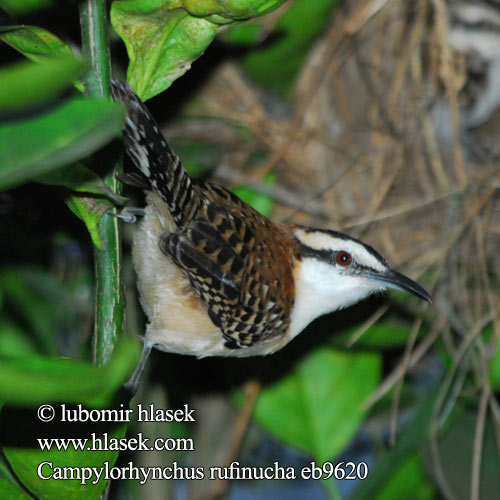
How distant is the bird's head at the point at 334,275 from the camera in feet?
5.05

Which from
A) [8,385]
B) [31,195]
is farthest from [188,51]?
[31,195]

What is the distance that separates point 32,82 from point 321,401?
138 cm

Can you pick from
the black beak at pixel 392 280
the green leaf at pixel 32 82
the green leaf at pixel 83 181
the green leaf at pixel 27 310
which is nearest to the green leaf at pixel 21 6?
the green leaf at pixel 83 181

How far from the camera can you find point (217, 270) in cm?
126

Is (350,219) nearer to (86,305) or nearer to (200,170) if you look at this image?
(200,170)

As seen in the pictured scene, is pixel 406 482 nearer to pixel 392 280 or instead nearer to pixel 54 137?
pixel 392 280

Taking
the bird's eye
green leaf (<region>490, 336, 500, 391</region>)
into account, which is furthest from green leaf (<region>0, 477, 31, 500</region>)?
green leaf (<region>490, 336, 500, 391</region>)

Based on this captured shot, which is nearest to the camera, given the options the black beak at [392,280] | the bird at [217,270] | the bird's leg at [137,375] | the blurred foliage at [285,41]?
the bird at [217,270]

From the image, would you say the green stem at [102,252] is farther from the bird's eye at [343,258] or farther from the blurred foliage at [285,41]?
the blurred foliage at [285,41]

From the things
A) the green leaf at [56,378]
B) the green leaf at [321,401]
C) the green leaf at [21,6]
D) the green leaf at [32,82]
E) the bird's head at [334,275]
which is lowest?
the green leaf at [321,401]

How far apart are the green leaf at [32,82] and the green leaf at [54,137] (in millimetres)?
46

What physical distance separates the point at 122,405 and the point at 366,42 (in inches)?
60.9

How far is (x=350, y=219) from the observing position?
203 centimetres

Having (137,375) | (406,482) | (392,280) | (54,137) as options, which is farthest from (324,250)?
(54,137)
